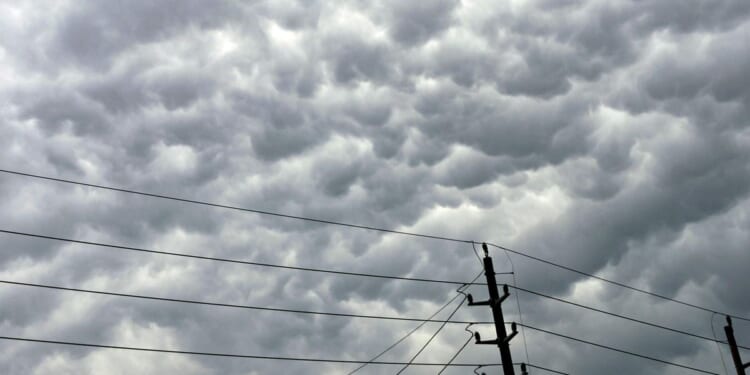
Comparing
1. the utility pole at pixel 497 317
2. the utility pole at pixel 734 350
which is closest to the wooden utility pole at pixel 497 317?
the utility pole at pixel 497 317

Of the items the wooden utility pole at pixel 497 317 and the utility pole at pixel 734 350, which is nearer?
the wooden utility pole at pixel 497 317

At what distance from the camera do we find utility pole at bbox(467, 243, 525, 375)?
30.4m

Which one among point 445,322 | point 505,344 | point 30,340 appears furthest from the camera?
point 445,322

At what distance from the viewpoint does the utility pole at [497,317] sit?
3041cm

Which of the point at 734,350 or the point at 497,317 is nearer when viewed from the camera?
the point at 497,317

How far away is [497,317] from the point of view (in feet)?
104

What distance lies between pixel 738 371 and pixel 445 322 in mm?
22045

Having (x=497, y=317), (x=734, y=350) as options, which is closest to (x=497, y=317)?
(x=497, y=317)

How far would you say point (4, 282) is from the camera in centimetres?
2573

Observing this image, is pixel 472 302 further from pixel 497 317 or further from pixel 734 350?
pixel 734 350

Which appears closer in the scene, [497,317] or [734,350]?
[497,317]

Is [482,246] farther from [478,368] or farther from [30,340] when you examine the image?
[30,340]

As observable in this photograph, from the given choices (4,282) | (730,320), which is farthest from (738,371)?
(4,282)

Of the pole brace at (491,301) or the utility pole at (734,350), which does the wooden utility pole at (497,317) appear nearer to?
the pole brace at (491,301)
